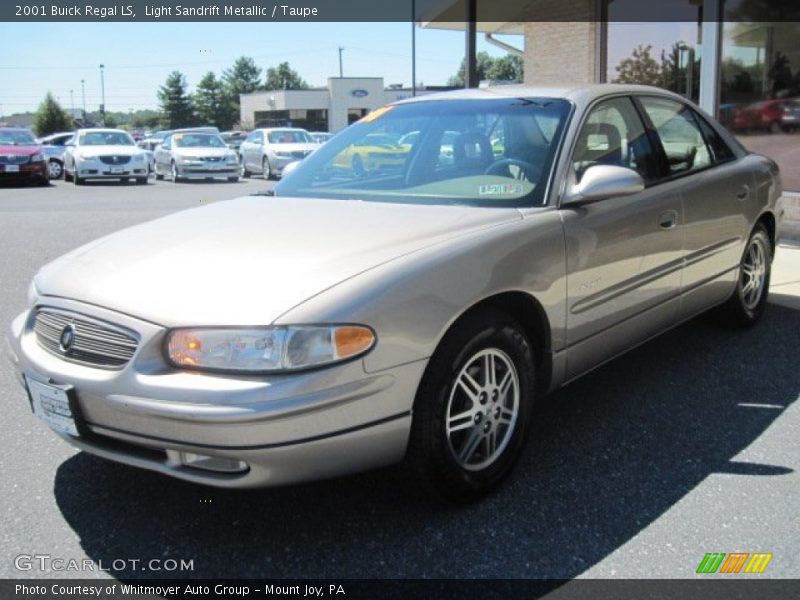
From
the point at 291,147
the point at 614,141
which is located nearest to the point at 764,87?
the point at 614,141

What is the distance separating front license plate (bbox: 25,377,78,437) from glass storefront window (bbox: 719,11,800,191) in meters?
8.96

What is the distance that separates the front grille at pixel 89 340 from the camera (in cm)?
262

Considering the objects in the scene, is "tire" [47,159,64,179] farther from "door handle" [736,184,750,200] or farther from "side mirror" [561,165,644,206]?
"side mirror" [561,165,644,206]

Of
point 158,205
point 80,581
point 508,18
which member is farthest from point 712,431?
point 508,18

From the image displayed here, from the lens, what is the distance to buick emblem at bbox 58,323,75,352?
9.09 feet

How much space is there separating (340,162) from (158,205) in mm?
11830

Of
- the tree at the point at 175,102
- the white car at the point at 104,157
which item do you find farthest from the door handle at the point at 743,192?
the tree at the point at 175,102

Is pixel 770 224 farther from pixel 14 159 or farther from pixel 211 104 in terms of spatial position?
pixel 211 104

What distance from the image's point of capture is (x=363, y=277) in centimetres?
263

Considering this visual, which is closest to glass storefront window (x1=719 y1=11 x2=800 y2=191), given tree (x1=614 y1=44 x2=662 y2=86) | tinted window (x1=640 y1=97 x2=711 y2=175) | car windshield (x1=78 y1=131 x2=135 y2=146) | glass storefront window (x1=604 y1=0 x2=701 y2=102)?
glass storefront window (x1=604 y1=0 x2=701 y2=102)

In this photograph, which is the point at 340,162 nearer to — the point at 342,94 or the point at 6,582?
the point at 6,582

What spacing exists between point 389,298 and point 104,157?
2087 cm

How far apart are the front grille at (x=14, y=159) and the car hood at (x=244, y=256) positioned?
19.2 meters

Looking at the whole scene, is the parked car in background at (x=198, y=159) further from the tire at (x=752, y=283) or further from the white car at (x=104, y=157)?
the tire at (x=752, y=283)
